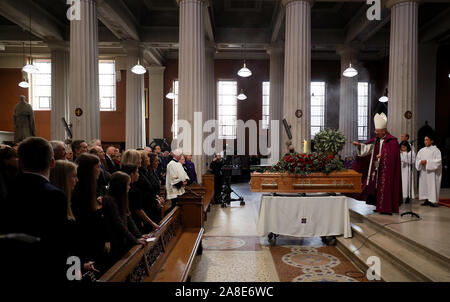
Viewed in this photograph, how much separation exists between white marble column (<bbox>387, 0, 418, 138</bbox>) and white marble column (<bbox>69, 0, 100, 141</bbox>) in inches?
343

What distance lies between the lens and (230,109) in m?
20.0

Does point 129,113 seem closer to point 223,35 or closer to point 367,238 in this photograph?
point 223,35

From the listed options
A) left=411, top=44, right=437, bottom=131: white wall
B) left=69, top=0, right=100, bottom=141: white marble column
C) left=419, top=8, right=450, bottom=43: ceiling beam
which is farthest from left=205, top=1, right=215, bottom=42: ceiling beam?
left=411, top=44, right=437, bottom=131: white wall

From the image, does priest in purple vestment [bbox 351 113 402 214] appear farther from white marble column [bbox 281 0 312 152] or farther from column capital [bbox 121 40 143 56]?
column capital [bbox 121 40 143 56]

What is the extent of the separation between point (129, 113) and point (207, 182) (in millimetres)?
6078

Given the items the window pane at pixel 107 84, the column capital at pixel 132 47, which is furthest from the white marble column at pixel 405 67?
the window pane at pixel 107 84

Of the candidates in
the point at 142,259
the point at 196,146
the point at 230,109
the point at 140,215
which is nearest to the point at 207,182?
the point at 196,146

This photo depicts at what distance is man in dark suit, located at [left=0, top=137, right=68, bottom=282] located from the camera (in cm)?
148

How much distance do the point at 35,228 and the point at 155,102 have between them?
61.2 ft

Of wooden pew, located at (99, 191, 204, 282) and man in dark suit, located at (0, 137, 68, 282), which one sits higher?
man in dark suit, located at (0, 137, 68, 282)

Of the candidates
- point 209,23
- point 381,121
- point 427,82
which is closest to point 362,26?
point 427,82

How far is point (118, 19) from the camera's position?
39.8ft

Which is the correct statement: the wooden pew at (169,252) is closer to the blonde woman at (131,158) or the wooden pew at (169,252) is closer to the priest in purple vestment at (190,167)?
the blonde woman at (131,158)

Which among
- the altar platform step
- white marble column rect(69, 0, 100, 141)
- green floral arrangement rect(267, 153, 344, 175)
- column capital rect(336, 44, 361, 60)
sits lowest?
the altar platform step
